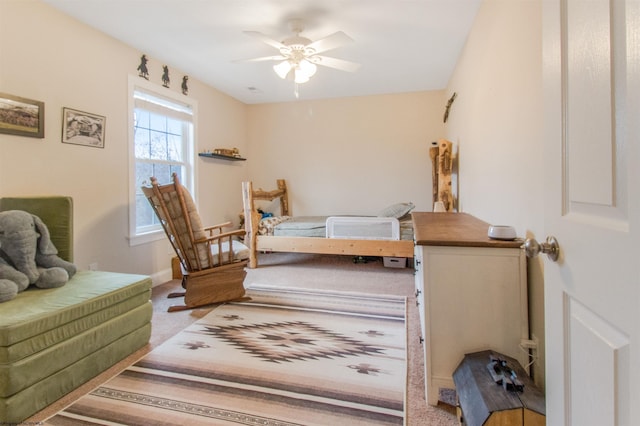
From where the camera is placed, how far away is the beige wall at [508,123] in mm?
1306

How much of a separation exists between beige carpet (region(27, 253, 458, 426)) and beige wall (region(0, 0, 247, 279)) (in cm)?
71

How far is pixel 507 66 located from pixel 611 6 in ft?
4.28

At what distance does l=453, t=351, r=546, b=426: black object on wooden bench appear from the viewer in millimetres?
1017

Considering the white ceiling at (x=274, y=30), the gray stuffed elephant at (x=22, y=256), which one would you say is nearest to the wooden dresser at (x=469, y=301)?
the white ceiling at (x=274, y=30)

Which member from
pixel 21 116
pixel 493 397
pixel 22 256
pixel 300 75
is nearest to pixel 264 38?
pixel 300 75

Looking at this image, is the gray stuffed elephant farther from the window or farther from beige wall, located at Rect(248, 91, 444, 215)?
beige wall, located at Rect(248, 91, 444, 215)

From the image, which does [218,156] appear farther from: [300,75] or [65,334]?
[65,334]

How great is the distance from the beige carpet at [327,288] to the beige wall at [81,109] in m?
0.71

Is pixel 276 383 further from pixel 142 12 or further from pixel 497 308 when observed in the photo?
pixel 142 12

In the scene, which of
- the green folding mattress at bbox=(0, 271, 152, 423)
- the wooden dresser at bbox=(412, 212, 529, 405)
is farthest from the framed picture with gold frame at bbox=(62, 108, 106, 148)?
the wooden dresser at bbox=(412, 212, 529, 405)

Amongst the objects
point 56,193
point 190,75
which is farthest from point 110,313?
point 190,75

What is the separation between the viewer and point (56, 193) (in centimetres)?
250

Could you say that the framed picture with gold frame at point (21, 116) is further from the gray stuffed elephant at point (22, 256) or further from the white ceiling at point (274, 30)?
the white ceiling at point (274, 30)

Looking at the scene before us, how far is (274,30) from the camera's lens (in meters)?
2.82
